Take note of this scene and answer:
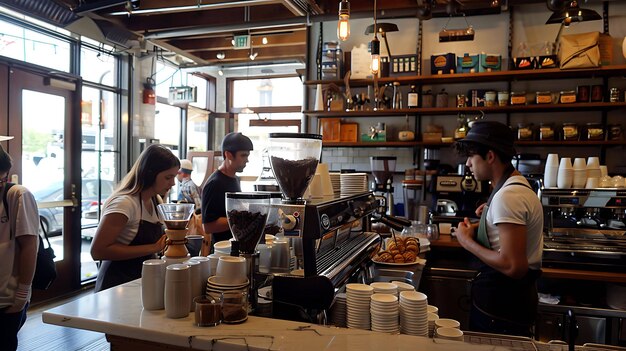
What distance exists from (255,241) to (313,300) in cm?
29

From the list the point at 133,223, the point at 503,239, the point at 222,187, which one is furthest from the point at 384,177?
the point at 133,223

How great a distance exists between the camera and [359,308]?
1532 mm

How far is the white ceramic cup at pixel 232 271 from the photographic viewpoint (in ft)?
4.65

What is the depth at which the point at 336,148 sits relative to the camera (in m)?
5.38

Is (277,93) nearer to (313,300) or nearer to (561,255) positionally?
(561,255)

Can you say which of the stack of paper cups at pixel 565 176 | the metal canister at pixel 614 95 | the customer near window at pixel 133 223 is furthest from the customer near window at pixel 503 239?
the metal canister at pixel 614 95

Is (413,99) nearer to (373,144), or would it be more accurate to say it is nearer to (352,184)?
(373,144)

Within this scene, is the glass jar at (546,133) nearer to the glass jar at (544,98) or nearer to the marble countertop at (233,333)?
the glass jar at (544,98)

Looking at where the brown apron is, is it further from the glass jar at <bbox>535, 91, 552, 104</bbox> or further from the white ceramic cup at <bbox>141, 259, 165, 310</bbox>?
the glass jar at <bbox>535, 91, 552, 104</bbox>

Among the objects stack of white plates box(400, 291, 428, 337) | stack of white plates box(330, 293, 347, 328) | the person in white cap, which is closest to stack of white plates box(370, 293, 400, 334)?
stack of white plates box(400, 291, 428, 337)

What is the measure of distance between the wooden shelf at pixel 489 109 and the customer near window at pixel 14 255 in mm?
3415

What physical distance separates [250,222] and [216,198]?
1.52m

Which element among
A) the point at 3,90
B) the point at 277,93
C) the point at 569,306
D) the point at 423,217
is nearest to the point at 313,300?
the point at 569,306

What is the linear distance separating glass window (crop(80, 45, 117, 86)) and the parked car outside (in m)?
1.37
